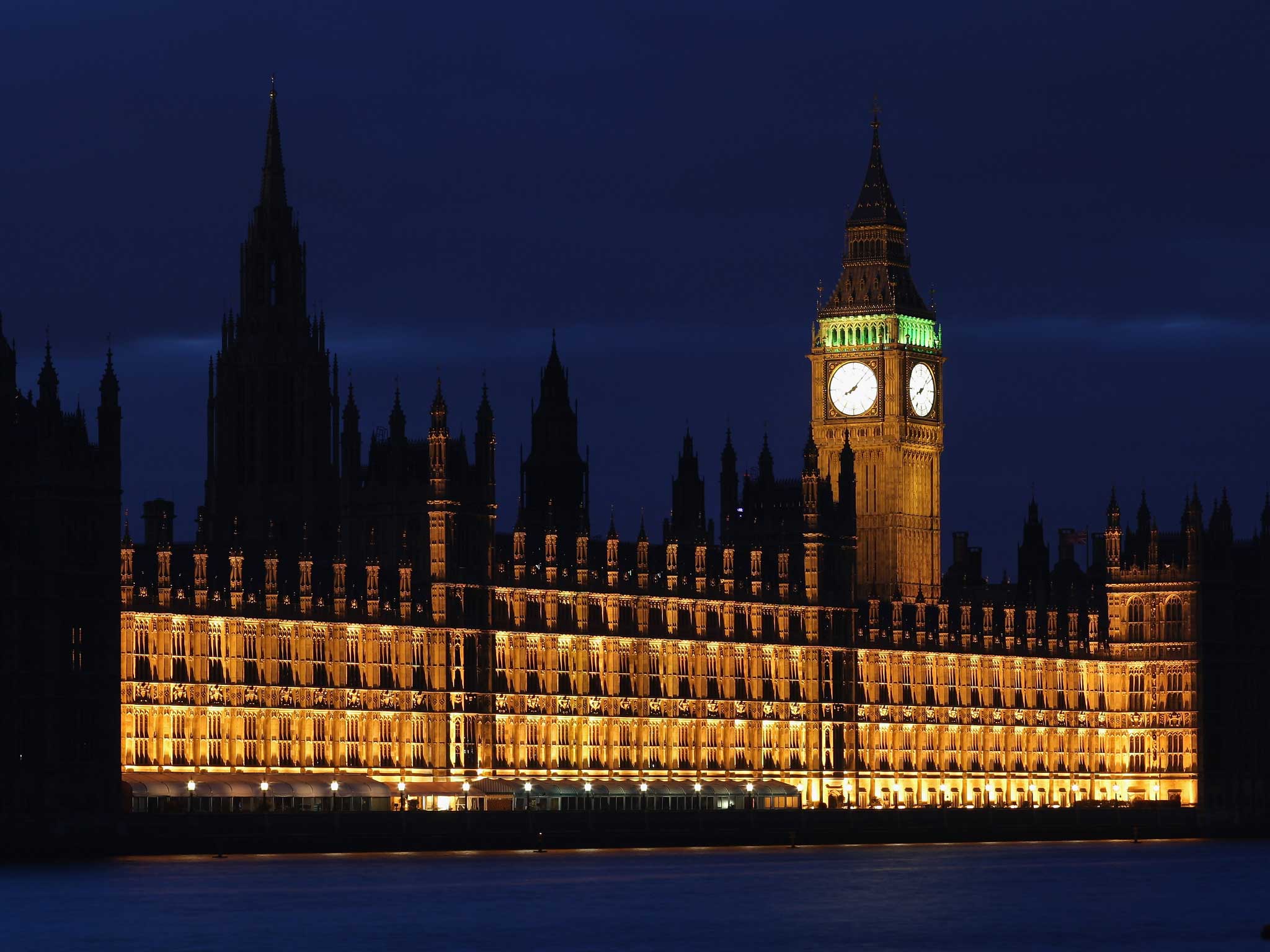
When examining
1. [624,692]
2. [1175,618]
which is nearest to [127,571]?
[624,692]

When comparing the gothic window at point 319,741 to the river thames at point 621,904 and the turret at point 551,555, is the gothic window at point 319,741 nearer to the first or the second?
the river thames at point 621,904

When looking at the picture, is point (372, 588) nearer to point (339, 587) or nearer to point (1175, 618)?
point (339, 587)

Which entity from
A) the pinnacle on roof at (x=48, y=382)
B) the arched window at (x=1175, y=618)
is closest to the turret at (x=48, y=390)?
the pinnacle on roof at (x=48, y=382)

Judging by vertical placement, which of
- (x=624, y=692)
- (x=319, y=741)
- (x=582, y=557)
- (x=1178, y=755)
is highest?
(x=582, y=557)

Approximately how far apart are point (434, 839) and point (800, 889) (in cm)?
2679

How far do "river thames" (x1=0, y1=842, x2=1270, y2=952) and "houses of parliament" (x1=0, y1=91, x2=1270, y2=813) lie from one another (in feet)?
30.7

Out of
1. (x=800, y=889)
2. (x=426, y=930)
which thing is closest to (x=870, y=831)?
(x=800, y=889)

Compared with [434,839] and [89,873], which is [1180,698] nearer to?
[434,839]

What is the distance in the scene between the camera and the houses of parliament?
139 metres

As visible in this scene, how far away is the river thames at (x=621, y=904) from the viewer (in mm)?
106750

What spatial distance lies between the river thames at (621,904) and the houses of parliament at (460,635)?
30.7 feet

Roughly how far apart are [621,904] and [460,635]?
145 ft

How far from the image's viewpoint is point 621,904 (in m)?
120

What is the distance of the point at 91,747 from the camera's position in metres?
138
